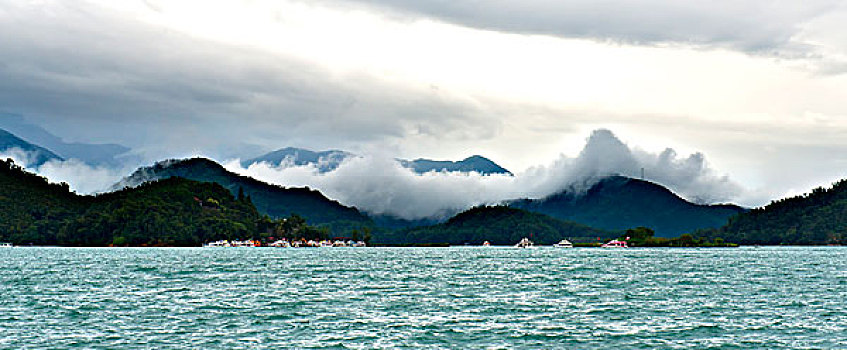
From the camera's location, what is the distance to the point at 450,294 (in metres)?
84.3

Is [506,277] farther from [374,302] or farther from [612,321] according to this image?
[612,321]

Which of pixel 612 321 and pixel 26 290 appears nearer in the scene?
pixel 612 321

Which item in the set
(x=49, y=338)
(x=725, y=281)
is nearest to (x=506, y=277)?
(x=725, y=281)

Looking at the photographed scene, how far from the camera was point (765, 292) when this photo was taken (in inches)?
3440

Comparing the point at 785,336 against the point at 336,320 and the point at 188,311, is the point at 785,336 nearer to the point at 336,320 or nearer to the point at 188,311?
the point at 336,320

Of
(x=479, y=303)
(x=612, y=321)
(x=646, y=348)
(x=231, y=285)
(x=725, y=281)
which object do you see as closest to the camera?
(x=646, y=348)

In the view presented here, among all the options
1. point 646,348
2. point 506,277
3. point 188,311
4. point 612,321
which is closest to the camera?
point 646,348

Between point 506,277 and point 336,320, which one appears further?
point 506,277

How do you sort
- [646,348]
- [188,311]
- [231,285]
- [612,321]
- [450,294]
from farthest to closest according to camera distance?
[231,285], [450,294], [188,311], [612,321], [646,348]

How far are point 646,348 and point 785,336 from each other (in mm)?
12613

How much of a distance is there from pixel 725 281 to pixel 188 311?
245 feet

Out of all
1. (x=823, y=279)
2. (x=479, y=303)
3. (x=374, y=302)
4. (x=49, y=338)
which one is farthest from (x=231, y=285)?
(x=823, y=279)

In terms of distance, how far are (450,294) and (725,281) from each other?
1780 inches

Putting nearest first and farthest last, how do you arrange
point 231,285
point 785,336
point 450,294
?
point 785,336 < point 450,294 < point 231,285
